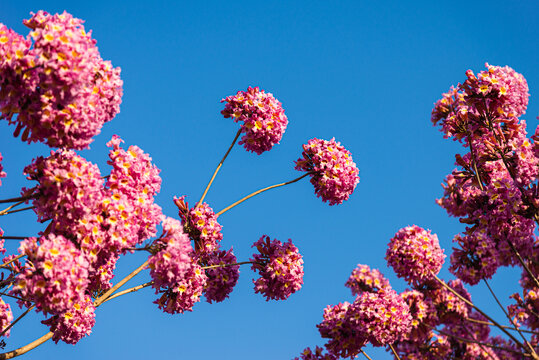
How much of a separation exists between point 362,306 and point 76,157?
615 centimetres

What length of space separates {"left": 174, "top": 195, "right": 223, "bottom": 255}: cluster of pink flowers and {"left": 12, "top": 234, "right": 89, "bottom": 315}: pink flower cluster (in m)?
3.29

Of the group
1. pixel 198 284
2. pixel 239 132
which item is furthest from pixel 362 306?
pixel 239 132

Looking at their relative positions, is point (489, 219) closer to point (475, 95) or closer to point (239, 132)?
point (475, 95)

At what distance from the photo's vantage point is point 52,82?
505 cm

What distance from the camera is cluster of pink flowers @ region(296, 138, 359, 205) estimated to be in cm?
922

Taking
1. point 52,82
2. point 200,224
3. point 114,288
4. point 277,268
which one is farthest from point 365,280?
point 52,82

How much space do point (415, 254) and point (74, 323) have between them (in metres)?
5.97

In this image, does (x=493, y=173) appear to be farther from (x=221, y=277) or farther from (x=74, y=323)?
(x=74, y=323)

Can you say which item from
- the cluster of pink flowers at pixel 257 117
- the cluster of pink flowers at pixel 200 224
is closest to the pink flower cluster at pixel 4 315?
the cluster of pink flowers at pixel 200 224

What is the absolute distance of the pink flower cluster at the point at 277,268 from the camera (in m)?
8.98

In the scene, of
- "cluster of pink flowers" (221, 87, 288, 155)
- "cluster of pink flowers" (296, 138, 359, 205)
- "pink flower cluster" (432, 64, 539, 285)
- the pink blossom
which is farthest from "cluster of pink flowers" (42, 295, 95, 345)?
"pink flower cluster" (432, 64, 539, 285)

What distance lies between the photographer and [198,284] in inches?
326

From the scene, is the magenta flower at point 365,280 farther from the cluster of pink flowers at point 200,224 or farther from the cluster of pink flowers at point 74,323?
the cluster of pink flowers at point 74,323

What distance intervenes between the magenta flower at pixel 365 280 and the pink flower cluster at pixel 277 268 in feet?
7.74
